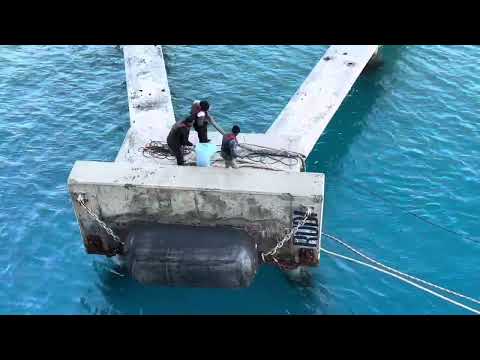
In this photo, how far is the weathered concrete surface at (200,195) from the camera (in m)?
12.6

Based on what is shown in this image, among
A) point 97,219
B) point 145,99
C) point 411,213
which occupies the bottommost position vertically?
point 411,213

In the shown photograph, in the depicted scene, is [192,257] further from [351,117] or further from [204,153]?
[351,117]

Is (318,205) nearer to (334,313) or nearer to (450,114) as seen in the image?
(334,313)

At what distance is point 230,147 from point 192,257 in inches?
112

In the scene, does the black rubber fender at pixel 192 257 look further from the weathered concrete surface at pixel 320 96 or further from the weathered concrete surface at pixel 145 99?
the weathered concrete surface at pixel 320 96

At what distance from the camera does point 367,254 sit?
593 inches

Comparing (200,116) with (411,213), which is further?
(411,213)

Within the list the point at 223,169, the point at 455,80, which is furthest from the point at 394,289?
the point at 455,80

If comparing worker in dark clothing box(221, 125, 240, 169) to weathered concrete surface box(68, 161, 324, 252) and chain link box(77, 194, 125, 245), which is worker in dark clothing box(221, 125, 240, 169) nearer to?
weathered concrete surface box(68, 161, 324, 252)

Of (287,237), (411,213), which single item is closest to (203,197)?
(287,237)

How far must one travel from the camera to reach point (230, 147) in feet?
43.0

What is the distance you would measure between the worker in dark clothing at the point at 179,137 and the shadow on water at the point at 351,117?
610 cm

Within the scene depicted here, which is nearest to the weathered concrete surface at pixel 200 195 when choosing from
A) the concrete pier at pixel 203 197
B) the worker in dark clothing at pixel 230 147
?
the concrete pier at pixel 203 197
